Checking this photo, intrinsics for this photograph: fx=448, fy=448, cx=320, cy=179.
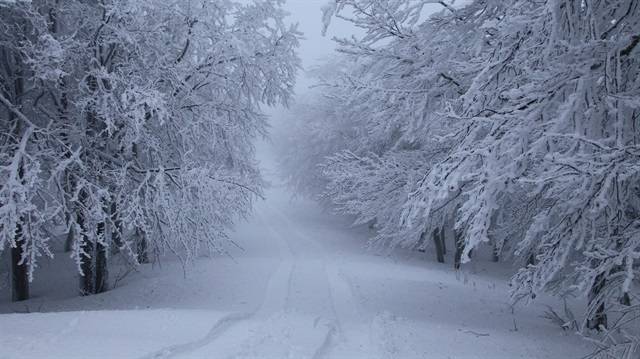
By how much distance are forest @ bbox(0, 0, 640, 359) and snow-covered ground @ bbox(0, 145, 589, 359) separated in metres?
0.58

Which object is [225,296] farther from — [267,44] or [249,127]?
[267,44]

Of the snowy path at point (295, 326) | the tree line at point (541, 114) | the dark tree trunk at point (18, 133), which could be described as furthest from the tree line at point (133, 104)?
the tree line at point (541, 114)

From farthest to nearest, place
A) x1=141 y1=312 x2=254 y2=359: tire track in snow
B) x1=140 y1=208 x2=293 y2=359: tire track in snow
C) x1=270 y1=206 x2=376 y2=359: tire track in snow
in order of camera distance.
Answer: x1=270 y1=206 x2=376 y2=359: tire track in snow, x1=140 y1=208 x2=293 y2=359: tire track in snow, x1=141 y1=312 x2=254 y2=359: tire track in snow

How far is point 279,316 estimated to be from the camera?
28.6 ft

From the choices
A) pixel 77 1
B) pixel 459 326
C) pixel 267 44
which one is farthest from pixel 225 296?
pixel 77 1

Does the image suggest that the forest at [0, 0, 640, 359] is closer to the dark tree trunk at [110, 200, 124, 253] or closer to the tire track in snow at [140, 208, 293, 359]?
the dark tree trunk at [110, 200, 124, 253]

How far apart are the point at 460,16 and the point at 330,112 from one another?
21.2 metres

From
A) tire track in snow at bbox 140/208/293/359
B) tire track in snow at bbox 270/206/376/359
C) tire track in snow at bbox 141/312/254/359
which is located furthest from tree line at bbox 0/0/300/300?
tire track in snow at bbox 270/206/376/359

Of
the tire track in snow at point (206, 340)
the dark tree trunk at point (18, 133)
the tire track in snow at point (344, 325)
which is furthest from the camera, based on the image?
the dark tree trunk at point (18, 133)

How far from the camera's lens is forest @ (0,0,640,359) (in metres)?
4.21

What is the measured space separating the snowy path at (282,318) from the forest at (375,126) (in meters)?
0.64

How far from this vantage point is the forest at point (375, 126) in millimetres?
4207

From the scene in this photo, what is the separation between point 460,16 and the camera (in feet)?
20.3

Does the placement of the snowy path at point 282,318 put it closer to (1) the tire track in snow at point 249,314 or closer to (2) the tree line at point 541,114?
(1) the tire track in snow at point 249,314
